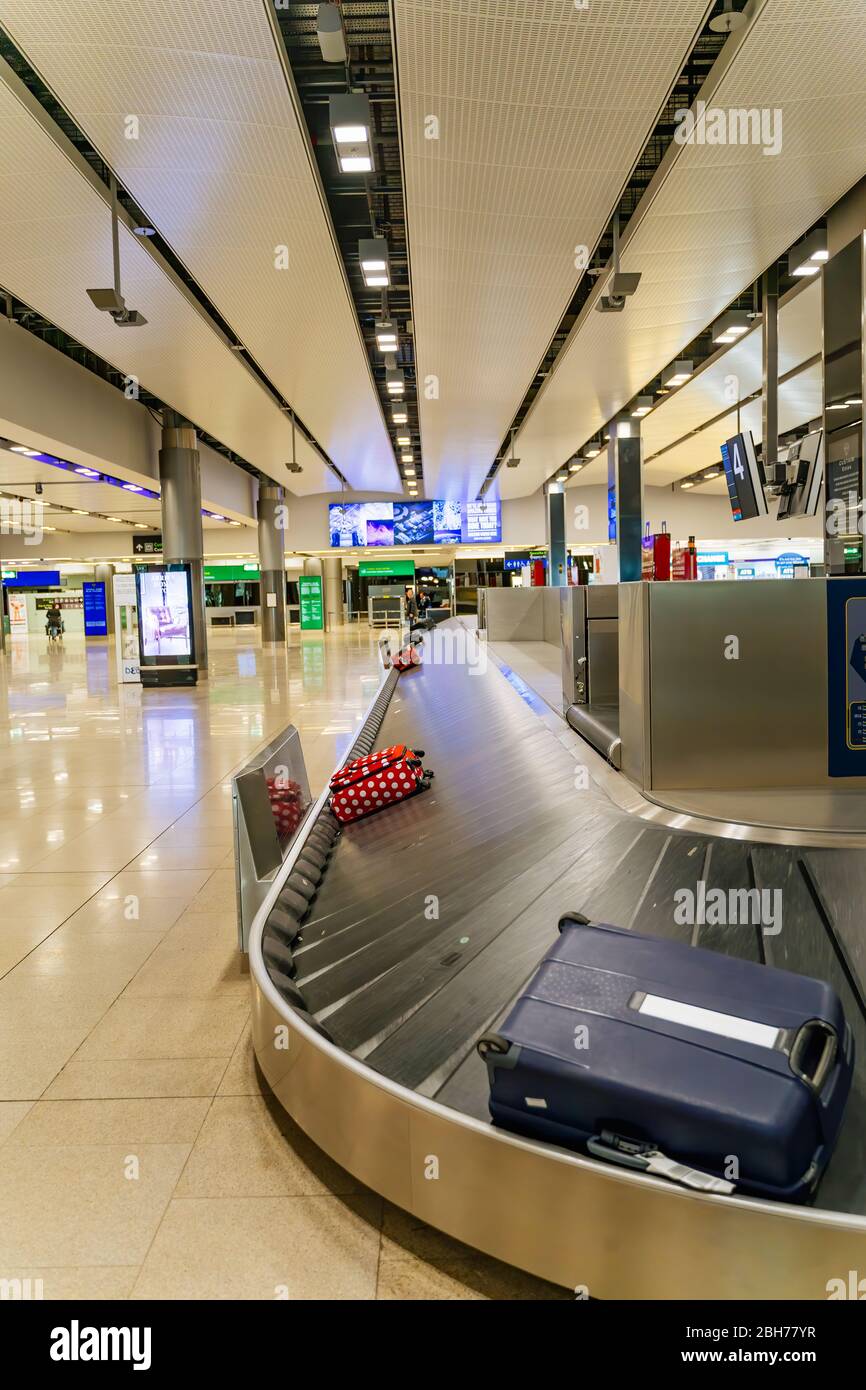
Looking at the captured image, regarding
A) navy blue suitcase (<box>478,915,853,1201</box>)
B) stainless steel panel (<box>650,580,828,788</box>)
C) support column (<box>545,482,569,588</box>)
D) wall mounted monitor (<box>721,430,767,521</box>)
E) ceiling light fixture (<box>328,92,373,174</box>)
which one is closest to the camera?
navy blue suitcase (<box>478,915,853,1201</box>)

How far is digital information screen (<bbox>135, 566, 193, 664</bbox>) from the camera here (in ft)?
49.9

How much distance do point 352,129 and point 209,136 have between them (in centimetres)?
102

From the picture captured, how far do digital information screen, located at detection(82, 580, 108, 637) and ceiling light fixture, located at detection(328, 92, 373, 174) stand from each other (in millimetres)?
32945

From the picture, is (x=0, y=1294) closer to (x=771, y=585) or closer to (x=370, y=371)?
(x=771, y=585)

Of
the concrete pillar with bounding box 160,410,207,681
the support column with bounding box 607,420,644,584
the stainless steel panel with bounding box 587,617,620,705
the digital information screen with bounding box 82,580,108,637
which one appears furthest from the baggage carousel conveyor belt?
the digital information screen with bounding box 82,580,108,637

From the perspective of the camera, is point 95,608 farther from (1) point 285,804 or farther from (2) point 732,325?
(1) point 285,804

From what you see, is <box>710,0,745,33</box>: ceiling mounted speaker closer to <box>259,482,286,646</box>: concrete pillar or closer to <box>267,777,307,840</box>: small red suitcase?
<box>267,777,307,840</box>: small red suitcase

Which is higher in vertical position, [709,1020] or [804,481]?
[804,481]

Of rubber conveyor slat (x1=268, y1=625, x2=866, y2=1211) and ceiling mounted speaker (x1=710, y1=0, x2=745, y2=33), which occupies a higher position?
ceiling mounted speaker (x1=710, y1=0, x2=745, y2=33)

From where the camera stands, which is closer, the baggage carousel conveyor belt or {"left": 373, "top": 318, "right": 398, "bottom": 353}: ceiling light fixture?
the baggage carousel conveyor belt

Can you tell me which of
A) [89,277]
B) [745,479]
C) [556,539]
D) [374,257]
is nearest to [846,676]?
[745,479]

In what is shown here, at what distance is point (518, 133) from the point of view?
18.9ft

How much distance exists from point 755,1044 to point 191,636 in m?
14.7

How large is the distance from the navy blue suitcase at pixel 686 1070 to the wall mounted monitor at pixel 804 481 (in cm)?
342
